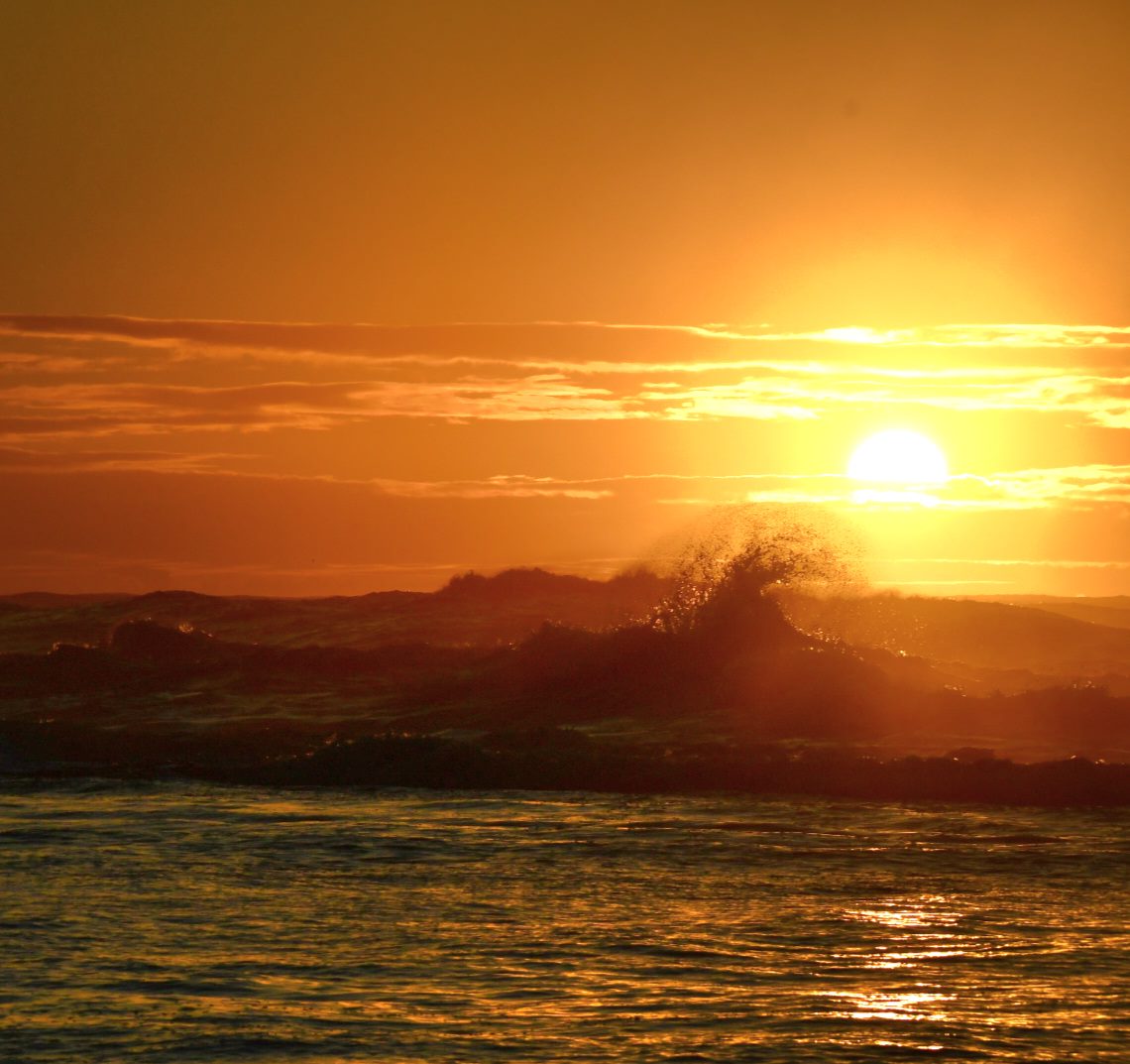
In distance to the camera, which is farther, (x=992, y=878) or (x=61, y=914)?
(x=992, y=878)

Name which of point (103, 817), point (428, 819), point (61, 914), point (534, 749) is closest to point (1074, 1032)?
point (61, 914)

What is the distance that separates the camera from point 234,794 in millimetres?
20203

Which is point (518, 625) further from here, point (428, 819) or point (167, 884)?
point (167, 884)

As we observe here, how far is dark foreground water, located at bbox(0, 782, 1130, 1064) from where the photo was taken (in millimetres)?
8914

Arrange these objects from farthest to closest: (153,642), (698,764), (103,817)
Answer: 1. (153,642)
2. (698,764)
3. (103,817)

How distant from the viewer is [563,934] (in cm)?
1173

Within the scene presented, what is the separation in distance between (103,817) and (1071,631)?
3869 centimetres

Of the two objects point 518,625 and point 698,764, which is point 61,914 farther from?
point 518,625

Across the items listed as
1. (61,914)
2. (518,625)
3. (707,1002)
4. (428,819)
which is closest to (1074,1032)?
(707,1002)

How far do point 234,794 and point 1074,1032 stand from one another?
13368mm

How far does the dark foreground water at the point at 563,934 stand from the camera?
8.91 meters

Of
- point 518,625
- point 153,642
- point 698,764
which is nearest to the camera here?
point 698,764

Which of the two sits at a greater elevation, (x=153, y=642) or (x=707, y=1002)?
(x=153, y=642)

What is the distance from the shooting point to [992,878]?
14.1 meters
